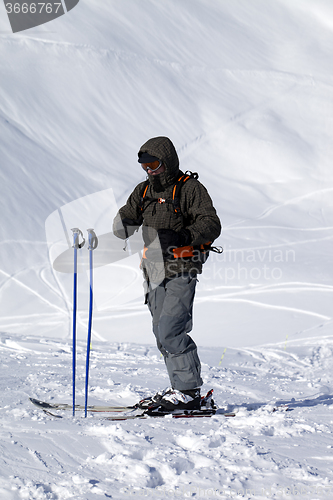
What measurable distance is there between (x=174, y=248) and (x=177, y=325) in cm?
55

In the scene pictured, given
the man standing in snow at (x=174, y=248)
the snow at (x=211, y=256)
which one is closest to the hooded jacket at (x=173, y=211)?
the man standing in snow at (x=174, y=248)

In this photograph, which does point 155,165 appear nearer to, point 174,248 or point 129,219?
point 129,219

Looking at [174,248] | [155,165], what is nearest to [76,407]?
[174,248]

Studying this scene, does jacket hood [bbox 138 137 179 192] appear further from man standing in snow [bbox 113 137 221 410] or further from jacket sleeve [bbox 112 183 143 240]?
jacket sleeve [bbox 112 183 143 240]

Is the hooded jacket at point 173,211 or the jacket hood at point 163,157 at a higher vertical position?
the jacket hood at point 163,157

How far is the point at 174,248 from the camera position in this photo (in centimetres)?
369

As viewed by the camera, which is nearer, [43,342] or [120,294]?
[43,342]

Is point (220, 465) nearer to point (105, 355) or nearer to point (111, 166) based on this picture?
point (105, 355)

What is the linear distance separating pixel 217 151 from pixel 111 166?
18.0 ft

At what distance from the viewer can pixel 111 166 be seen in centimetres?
1983

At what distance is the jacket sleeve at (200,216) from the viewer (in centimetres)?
359

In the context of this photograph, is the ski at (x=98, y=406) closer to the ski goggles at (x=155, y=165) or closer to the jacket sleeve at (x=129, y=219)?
the jacket sleeve at (x=129, y=219)

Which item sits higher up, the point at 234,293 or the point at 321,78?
the point at 321,78

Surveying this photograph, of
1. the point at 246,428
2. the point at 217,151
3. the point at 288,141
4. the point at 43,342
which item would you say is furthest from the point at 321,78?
the point at 246,428
